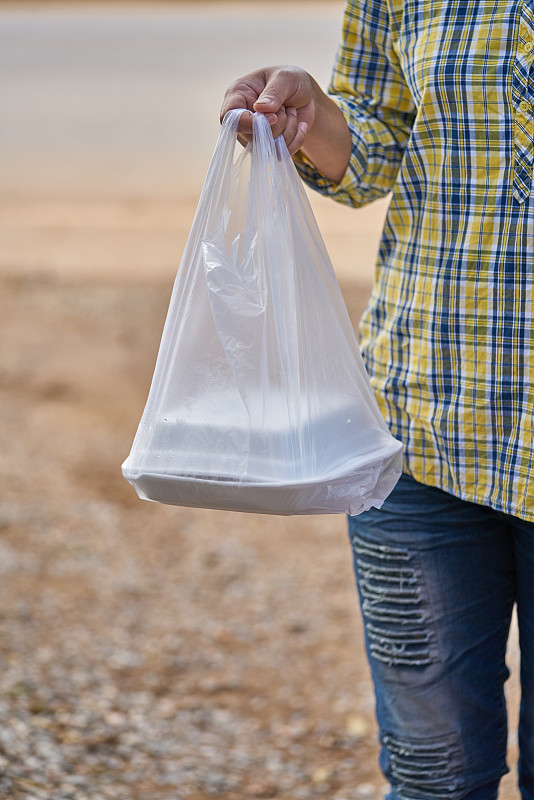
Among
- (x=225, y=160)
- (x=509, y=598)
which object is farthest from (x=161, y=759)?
(x=225, y=160)

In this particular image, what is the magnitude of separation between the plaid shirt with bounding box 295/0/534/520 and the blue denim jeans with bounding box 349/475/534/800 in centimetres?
7

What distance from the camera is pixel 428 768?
4.33ft

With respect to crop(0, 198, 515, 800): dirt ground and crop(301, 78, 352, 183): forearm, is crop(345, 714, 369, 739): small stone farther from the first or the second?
crop(301, 78, 352, 183): forearm

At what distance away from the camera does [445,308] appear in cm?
124

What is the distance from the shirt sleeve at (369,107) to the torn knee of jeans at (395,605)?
516mm

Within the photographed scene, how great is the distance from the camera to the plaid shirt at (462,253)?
1176mm

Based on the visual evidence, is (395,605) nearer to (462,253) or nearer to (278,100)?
(462,253)

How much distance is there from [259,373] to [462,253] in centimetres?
31

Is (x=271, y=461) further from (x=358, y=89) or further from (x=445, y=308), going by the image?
(x=358, y=89)

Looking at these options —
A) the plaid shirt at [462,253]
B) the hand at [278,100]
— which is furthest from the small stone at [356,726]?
the hand at [278,100]

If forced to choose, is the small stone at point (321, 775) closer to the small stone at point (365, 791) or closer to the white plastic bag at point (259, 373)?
the small stone at point (365, 791)

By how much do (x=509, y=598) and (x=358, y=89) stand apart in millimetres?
756

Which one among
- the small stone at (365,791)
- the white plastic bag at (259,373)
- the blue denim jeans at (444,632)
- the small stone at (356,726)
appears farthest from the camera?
the small stone at (356,726)

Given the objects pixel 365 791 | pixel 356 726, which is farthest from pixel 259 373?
pixel 356 726
